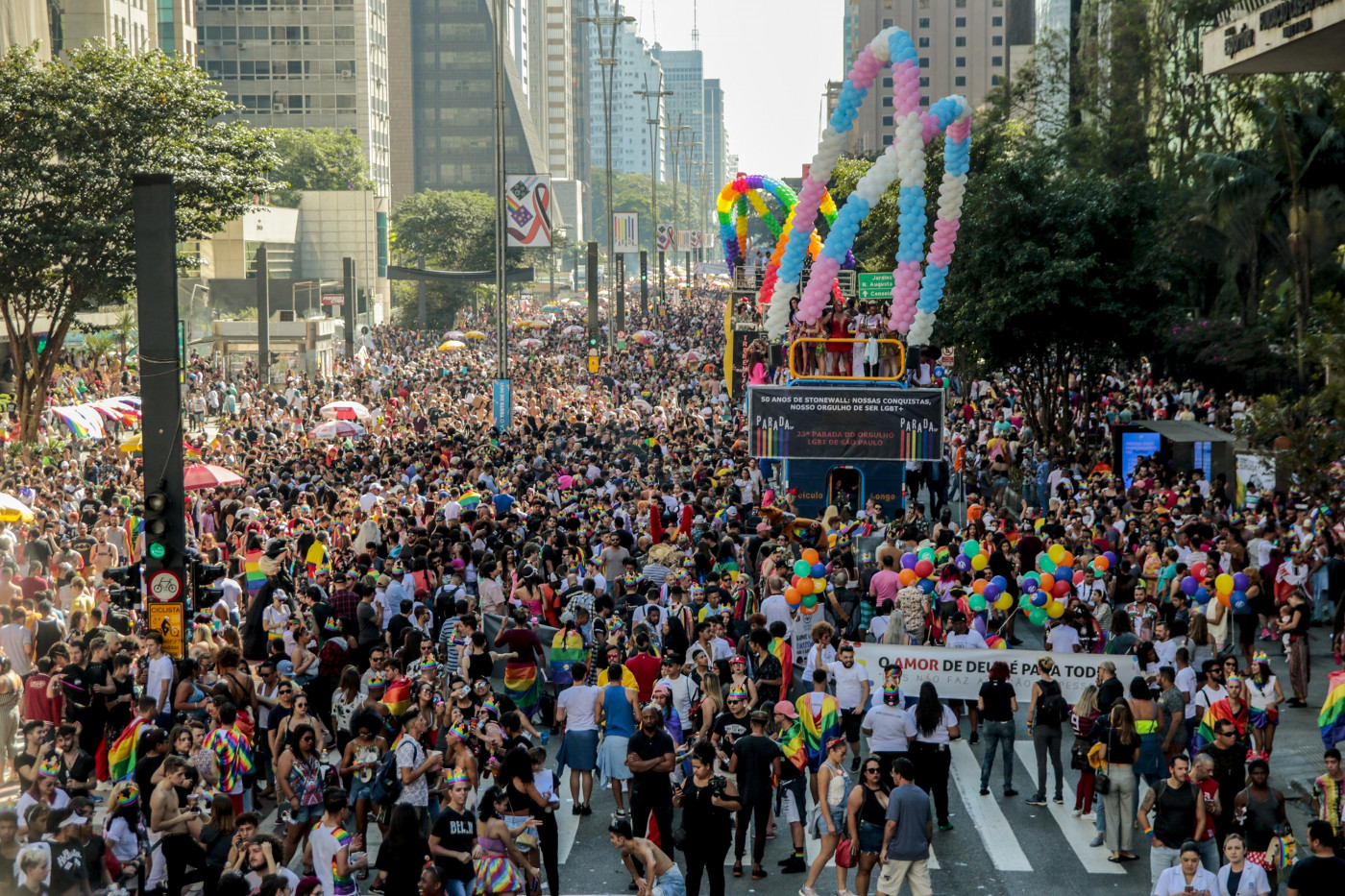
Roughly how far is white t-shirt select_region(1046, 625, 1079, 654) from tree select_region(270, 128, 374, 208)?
324ft

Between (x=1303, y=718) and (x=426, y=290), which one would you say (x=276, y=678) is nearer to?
(x=1303, y=718)

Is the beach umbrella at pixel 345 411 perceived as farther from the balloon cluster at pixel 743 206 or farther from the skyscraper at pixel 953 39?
the skyscraper at pixel 953 39

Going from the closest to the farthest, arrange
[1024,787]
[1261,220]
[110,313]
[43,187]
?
[1024,787]
[43,187]
[1261,220]
[110,313]

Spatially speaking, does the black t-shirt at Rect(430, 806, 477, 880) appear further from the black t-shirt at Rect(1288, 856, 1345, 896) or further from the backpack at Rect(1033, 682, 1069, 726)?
the backpack at Rect(1033, 682, 1069, 726)

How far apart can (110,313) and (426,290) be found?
1591 inches

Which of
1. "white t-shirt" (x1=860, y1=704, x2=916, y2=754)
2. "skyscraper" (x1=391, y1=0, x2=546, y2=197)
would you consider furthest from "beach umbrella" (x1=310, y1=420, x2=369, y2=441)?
"skyscraper" (x1=391, y1=0, x2=546, y2=197)

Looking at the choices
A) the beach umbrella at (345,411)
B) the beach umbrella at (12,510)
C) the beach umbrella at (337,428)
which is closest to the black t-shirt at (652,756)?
the beach umbrella at (12,510)

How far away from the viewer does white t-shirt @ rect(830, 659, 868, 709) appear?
12961 mm

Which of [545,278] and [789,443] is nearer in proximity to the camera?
[789,443]

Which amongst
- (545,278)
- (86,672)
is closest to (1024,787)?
(86,672)

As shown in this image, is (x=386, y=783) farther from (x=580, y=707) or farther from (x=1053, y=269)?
(x=1053, y=269)

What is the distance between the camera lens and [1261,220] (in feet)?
128

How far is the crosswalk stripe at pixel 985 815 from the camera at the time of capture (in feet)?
38.4

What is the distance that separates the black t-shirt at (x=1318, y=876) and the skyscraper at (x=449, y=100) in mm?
149597
